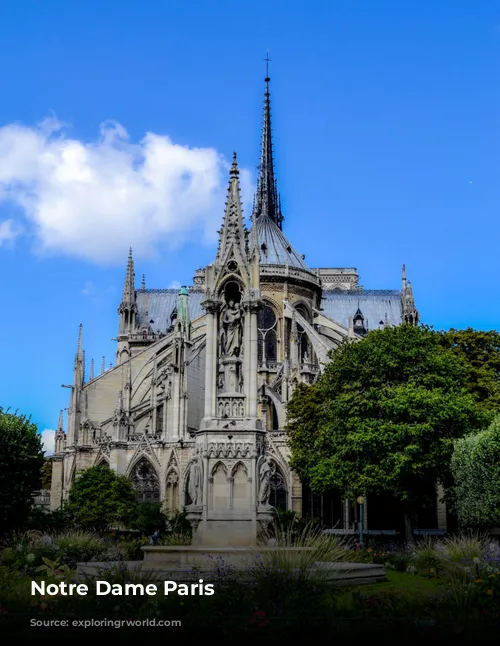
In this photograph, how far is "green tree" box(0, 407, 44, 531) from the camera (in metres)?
37.0

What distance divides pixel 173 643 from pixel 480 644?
3.11m

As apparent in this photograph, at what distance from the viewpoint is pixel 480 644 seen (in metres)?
8.44

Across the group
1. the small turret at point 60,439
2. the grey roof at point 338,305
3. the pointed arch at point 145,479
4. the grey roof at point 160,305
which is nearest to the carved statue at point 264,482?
the pointed arch at point 145,479

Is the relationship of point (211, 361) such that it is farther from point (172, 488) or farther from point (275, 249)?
point (275, 249)

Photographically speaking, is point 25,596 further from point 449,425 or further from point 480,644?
point 449,425

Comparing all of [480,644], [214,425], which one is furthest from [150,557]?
[480,644]

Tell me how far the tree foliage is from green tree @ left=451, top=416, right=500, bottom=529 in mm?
2515

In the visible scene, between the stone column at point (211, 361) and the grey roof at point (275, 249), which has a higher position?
the grey roof at point (275, 249)

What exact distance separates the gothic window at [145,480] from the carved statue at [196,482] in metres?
38.4

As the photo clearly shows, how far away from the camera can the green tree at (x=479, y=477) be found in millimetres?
33312

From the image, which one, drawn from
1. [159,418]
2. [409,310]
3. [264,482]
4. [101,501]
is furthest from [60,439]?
[264,482]

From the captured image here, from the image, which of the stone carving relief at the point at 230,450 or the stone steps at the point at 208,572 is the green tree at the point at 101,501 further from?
the stone steps at the point at 208,572

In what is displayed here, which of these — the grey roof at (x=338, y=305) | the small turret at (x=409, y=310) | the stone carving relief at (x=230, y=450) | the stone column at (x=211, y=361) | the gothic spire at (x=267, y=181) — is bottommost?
the stone carving relief at (x=230, y=450)

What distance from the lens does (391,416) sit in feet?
128
